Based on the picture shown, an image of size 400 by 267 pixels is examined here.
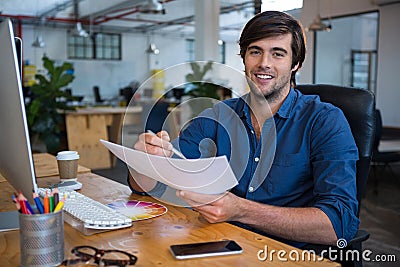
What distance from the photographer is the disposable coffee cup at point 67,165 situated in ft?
5.43

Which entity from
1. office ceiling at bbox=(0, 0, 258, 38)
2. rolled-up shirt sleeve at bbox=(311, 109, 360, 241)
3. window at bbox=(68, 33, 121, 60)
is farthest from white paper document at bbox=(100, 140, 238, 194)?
window at bbox=(68, 33, 121, 60)

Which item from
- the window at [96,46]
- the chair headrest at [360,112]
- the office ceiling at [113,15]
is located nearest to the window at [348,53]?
the office ceiling at [113,15]

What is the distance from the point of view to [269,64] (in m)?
1.51

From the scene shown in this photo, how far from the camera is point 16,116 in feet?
3.12

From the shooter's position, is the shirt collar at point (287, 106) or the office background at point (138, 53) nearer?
the shirt collar at point (287, 106)

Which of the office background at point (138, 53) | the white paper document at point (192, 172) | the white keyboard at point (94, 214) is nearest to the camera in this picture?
the white paper document at point (192, 172)

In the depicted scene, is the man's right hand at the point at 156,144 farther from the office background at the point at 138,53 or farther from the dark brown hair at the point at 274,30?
the office background at the point at 138,53

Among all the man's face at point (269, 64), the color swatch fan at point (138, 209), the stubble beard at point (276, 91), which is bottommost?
the color swatch fan at point (138, 209)

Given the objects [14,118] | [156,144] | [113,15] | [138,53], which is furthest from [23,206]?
[138,53]

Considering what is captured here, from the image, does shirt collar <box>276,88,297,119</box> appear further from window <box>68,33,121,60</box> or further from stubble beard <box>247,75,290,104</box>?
window <box>68,33,121,60</box>

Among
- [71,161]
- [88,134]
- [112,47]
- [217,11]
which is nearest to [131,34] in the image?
[112,47]

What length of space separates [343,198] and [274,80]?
1.54 feet

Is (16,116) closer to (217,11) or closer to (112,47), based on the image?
(217,11)

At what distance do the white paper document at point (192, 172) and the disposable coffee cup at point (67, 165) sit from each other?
648mm
